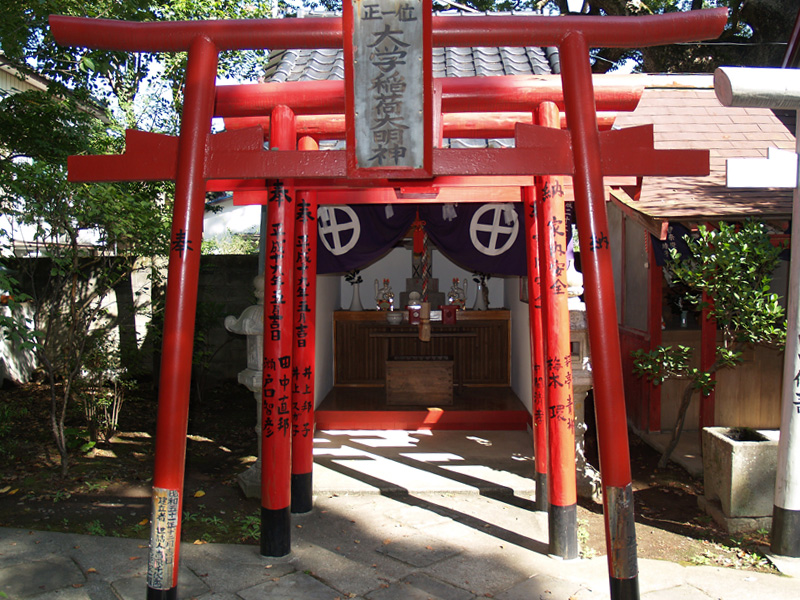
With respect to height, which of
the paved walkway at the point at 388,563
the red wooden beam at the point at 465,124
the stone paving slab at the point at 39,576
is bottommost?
the paved walkway at the point at 388,563

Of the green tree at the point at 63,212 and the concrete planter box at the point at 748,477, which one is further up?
the green tree at the point at 63,212

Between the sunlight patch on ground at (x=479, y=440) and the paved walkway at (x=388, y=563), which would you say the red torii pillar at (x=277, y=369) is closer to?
the paved walkway at (x=388, y=563)

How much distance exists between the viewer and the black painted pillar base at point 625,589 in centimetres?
367

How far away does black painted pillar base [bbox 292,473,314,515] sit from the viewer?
5863 millimetres

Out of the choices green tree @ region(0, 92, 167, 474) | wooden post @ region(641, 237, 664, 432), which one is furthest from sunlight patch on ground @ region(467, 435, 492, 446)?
green tree @ region(0, 92, 167, 474)

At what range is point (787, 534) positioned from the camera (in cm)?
489

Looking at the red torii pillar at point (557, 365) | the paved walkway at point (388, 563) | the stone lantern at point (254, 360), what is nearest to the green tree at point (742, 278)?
the red torii pillar at point (557, 365)

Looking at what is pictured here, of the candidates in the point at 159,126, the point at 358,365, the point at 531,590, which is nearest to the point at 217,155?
the point at 531,590

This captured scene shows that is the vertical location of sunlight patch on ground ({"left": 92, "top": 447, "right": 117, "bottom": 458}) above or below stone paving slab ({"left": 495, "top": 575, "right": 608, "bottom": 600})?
above

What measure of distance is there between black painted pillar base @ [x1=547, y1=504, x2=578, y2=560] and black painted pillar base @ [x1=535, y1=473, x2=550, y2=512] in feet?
2.50

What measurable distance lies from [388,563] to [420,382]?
172 inches

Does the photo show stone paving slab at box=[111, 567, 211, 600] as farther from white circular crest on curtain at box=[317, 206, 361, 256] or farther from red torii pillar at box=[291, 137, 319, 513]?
white circular crest on curtain at box=[317, 206, 361, 256]

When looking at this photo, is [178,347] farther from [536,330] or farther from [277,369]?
[536,330]

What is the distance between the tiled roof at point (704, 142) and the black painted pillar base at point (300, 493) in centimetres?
442
